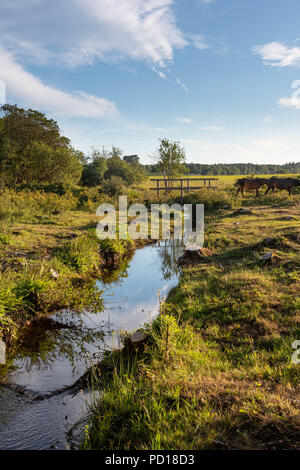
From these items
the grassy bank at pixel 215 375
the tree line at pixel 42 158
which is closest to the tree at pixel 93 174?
the tree line at pixel 42 158

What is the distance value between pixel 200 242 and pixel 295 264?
17.8 ft

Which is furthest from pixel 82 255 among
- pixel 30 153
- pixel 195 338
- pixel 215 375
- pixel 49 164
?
pixel 30 153

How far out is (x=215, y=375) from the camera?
3779mm

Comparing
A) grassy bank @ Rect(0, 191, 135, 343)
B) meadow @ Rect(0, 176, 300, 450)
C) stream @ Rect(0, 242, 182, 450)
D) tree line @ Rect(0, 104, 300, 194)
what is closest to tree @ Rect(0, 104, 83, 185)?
tree line @ Rect(0, 104, 300, 194)

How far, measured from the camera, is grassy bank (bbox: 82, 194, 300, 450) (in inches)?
110

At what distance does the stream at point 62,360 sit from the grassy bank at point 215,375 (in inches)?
19.6

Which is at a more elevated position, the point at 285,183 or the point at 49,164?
the point at 49,164

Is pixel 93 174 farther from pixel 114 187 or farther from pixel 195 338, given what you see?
pixel 195 338

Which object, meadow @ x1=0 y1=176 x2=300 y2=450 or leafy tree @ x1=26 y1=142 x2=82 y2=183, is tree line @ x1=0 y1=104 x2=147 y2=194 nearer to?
leafy tree @ x1=26 y1=142 x2=82 y2=183

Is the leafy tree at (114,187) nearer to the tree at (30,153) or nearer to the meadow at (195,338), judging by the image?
the tree at (30,153)

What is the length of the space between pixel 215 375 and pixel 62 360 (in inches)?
116

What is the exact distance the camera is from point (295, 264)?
8.01 metres

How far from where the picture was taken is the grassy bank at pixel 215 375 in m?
2.79

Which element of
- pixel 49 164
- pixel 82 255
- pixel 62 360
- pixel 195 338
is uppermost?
pixel 49 164
